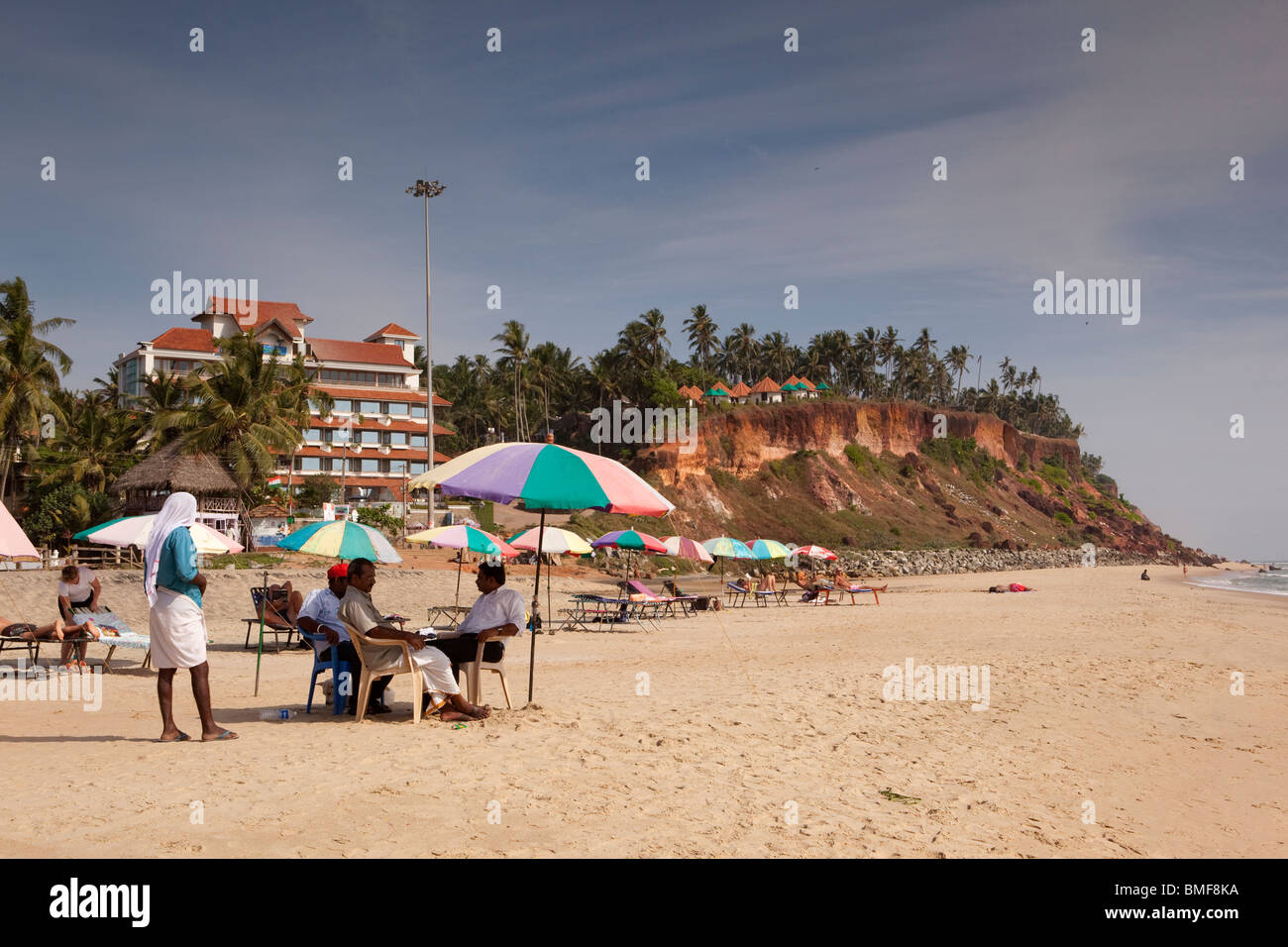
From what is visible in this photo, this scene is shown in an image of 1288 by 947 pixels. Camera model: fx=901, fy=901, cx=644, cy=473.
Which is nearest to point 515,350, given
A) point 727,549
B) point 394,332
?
point 394,332

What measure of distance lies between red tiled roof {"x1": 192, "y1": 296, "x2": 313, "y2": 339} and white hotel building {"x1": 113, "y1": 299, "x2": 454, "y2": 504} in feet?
0.25

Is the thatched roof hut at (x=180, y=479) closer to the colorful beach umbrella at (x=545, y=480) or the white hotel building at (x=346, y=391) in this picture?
the white hotel building at (x=346, y=391)

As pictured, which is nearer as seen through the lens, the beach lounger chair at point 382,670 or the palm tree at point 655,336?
the beach lounger chair at point 382,670

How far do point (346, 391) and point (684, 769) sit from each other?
57.0 metres

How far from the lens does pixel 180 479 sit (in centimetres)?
3378

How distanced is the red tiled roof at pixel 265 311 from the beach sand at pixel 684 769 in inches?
2180

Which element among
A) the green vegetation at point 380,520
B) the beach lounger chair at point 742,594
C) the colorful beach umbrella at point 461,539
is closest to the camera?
the colorful beach umbrella at point 461,539

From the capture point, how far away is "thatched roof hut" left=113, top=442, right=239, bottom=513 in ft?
112

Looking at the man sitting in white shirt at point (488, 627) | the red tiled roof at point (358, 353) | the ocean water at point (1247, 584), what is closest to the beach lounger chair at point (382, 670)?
the man sitting in white shirt at point (488, 627)

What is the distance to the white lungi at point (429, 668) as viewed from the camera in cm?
761

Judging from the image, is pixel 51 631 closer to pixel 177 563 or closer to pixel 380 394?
pixel 177 563

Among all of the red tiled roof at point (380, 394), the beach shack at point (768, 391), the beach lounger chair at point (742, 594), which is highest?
the beach shack at point (768, 391)

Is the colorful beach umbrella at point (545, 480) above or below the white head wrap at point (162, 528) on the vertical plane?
above

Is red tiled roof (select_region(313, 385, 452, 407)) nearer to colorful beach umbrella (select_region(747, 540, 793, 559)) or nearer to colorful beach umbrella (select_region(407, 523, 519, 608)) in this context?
colorful beach umbrella (select_region(747, 540, 793, 559))
